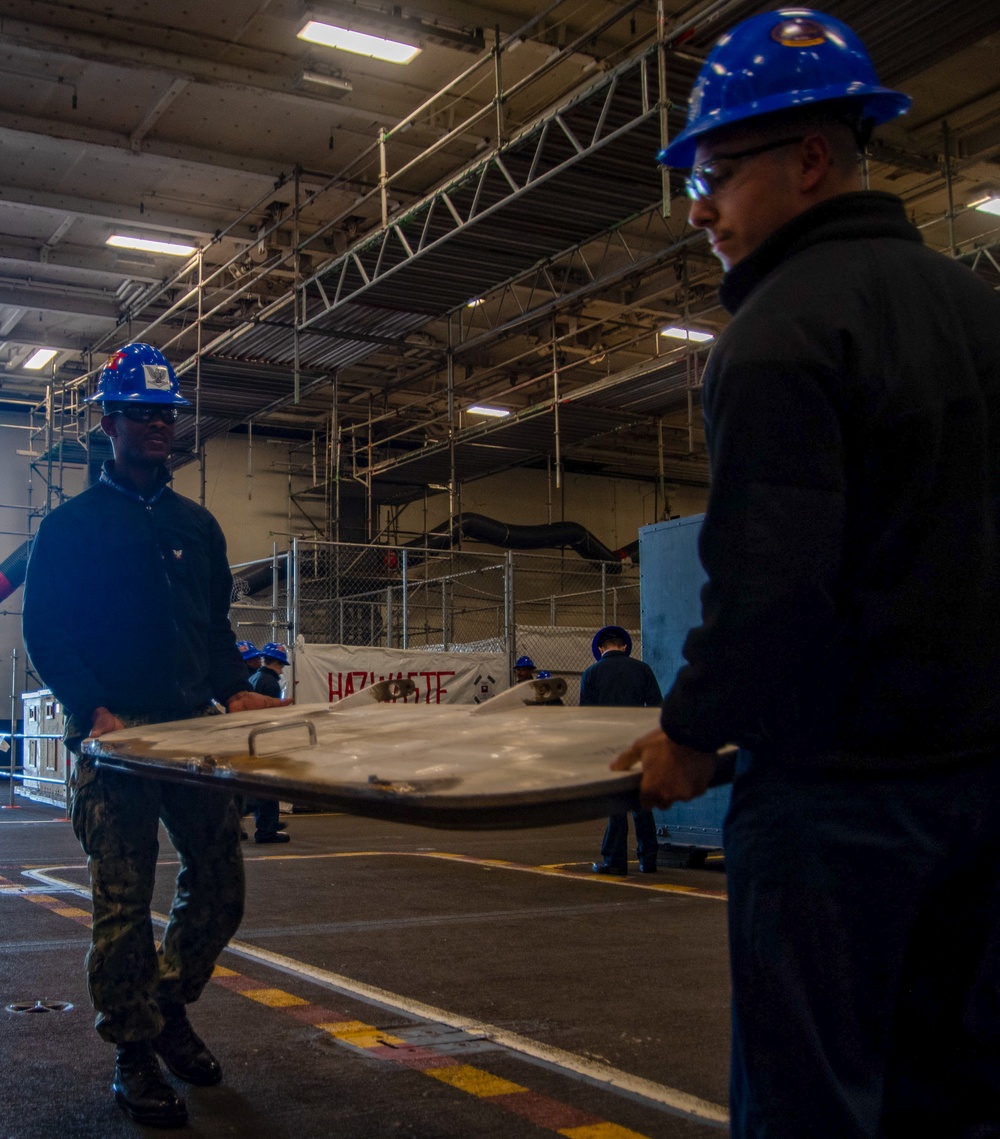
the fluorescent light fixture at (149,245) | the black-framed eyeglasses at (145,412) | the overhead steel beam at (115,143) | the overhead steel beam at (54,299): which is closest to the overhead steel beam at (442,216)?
the overhead steel beam at (115,143)

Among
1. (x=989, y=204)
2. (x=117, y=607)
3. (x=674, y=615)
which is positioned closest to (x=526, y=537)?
(x=989, y=204)

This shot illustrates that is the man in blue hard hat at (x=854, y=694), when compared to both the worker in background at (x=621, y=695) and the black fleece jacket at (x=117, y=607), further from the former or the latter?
the worker in background at (x=621, y=695)

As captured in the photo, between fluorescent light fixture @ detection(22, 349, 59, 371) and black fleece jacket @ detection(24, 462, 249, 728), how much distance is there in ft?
61.8

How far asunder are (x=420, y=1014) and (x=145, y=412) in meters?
2.32

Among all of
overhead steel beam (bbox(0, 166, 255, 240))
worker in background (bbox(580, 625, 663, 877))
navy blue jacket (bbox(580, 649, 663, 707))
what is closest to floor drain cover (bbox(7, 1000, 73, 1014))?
worker in background (bbox(580, 625, 663, 877))

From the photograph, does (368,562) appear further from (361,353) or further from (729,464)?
(729,464)

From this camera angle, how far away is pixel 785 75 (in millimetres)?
1795

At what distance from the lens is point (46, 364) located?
72.0 feet

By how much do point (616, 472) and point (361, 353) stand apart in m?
11.9

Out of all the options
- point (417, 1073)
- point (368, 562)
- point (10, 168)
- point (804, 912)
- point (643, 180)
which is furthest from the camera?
point (368, 562)

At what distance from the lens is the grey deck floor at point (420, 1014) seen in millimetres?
3213

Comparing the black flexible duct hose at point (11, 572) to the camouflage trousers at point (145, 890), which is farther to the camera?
the black flexible duct hose at point (11, 572)

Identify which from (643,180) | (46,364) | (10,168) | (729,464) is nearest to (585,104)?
(643,180)

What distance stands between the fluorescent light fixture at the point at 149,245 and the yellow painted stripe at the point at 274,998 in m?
13.8
